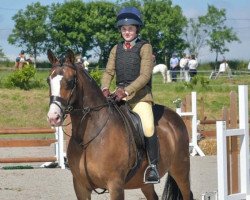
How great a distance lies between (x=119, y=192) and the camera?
7.95m

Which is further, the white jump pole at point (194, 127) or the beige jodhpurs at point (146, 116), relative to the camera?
the white jump pole at point (194, 127)

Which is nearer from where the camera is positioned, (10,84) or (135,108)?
(135,108)

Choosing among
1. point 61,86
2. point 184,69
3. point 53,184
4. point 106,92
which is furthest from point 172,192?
point 184,69

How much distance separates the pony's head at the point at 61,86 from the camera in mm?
7559

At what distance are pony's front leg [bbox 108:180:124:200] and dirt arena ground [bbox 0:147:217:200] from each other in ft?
11.5

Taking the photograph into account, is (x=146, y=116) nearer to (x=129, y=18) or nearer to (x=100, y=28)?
(x=129, y=18)

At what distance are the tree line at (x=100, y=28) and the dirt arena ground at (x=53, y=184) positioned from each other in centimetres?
5547

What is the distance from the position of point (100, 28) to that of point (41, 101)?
47494mm

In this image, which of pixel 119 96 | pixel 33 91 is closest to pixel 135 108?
pixel 119 96

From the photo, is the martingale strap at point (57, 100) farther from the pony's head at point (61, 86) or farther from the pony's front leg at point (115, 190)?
the pony's front leg at point (115, 190)

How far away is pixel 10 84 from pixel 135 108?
75.6 feet

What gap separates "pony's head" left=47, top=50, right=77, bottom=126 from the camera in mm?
7559

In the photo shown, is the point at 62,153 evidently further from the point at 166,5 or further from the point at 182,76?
the point at 166,5

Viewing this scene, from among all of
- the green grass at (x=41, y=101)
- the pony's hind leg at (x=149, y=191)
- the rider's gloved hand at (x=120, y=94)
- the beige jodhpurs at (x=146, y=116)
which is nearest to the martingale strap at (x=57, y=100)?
the rider's gloved hand at (x=120, y=94)
